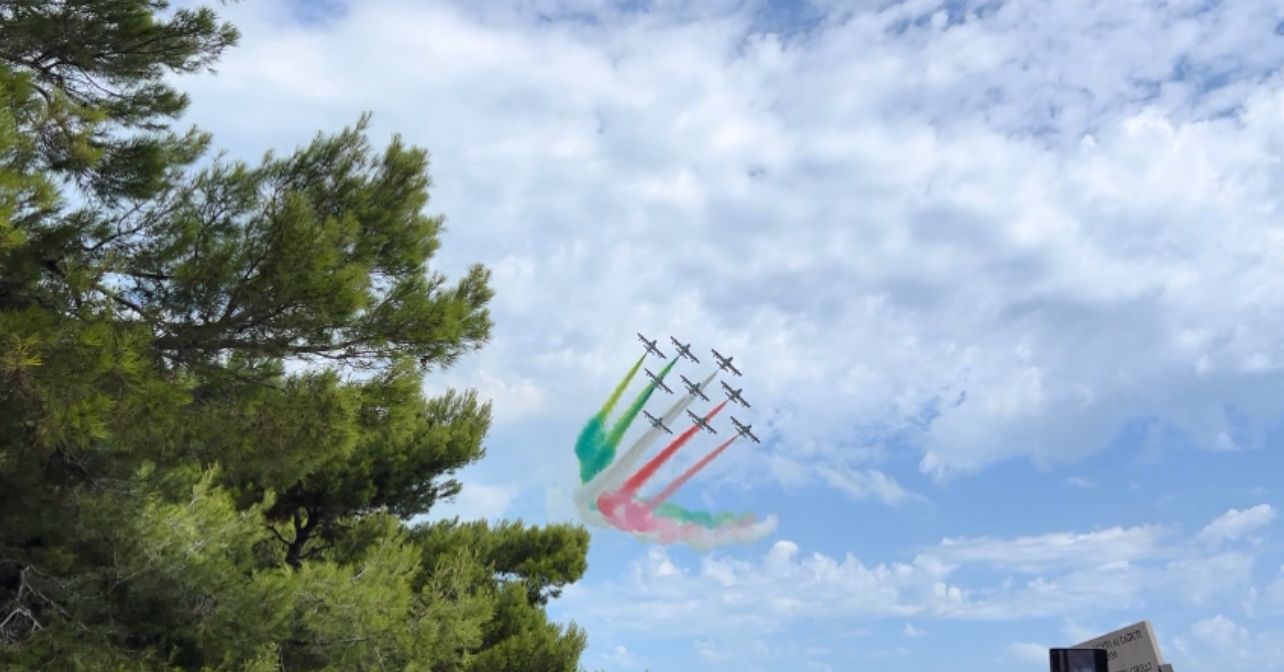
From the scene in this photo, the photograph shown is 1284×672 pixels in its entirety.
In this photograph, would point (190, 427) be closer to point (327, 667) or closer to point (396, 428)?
point (396, 428)

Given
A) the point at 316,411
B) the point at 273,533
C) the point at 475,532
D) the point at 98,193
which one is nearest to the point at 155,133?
the point at 98,193

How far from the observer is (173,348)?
288 inches

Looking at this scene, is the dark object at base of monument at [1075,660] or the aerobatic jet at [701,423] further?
the aerobatic jet at [701,423]

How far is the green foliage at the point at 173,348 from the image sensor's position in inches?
267

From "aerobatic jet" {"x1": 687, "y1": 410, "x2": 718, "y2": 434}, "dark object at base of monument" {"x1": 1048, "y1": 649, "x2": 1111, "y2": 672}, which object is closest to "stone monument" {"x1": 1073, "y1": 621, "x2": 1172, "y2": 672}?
"dark object at base of monument" {"x1": 1048, "y1": 649, "x2": 1111, "y2": 672}

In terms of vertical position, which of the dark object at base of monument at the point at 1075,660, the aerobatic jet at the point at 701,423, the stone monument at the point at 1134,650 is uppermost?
the aerobatic jet at the point at 701,423

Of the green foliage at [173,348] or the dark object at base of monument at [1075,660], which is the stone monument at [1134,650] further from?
the green foliage at [173,348]

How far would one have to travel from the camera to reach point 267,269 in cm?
702

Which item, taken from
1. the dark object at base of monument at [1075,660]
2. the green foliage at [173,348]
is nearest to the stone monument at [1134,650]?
the dark object at base of monument at [1075,660]

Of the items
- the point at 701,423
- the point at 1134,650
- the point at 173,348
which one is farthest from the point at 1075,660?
the point at 701,423

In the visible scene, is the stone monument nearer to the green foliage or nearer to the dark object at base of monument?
the dark object at base of monument

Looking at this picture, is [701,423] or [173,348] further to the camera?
[701,423]

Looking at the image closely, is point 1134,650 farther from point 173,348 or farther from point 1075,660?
point 173,348

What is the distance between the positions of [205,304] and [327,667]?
3.47 metres
